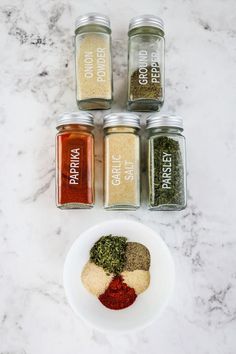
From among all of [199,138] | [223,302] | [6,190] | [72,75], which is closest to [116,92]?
[72,75]

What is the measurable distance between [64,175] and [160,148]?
242mm

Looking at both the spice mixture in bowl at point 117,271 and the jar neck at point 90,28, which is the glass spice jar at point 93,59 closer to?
the jar neck at point 90,28

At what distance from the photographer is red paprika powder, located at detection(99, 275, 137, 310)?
1.32 m

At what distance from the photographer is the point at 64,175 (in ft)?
4.22

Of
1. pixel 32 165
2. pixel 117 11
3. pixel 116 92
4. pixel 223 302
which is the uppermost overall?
pixel 117 11

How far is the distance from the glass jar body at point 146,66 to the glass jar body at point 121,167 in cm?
9

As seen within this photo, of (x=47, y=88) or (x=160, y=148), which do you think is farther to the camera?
(x=47, y=88)

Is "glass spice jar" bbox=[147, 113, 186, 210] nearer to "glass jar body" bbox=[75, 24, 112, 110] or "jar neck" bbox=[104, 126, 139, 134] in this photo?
"jar neck" bbox=[104, 126, 139, 134]

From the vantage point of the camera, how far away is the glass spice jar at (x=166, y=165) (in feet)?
4.24

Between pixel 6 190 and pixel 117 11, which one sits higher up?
pixel 117 11

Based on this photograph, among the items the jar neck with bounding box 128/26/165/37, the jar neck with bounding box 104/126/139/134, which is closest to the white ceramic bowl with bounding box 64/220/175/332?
the jar neck with bounding box 104/126/139/134

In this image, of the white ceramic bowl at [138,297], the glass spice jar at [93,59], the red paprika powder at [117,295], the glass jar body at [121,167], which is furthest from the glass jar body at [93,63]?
the red paprika powder at [117,295]

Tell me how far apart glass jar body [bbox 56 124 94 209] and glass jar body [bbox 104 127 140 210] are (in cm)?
5

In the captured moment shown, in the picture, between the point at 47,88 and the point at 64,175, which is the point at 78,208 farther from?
the point at 47,88
